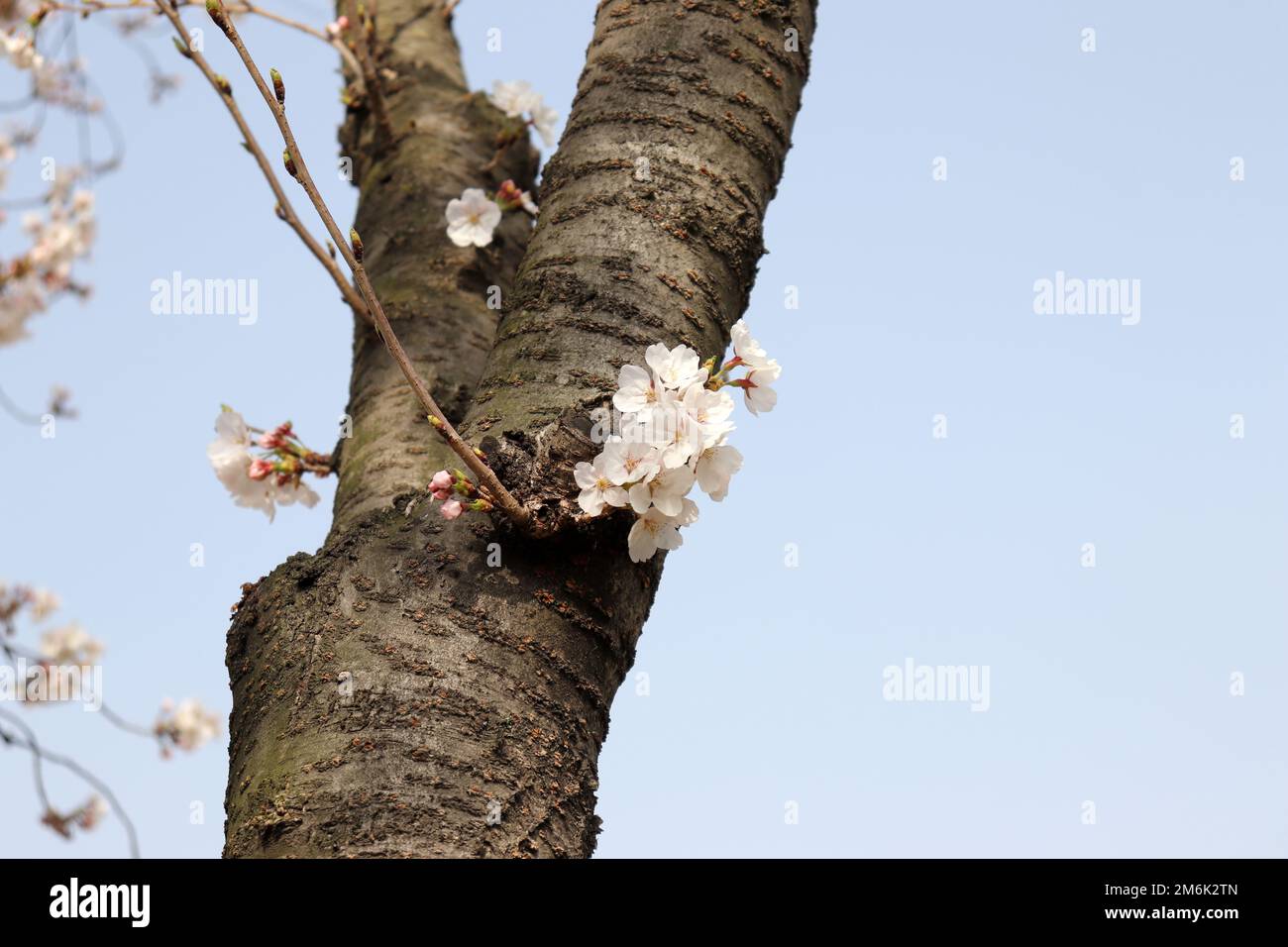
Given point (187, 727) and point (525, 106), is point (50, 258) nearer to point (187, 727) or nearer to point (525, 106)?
point (187, 727)

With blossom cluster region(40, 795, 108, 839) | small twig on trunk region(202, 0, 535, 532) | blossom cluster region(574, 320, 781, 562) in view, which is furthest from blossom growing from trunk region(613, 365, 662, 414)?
blossom cluster region(40, 795, 108, 839)

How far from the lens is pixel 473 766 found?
1443 mm

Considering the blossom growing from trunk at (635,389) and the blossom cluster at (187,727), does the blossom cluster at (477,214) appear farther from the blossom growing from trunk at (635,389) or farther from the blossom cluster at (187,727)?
the blossom cluster at (187,727)

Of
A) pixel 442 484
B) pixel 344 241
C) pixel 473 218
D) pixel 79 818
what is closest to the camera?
pixel 344 241

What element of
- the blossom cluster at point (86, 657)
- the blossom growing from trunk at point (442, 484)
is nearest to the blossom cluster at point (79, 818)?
the blossom cluster at point (86, 657)

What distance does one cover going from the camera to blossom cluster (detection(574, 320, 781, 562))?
5.21ft

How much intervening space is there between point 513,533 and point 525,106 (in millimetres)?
1697

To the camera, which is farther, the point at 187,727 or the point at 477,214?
the point at 187,727

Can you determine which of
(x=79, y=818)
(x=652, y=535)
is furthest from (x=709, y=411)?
(x=79, y=818)

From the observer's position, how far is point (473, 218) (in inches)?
101

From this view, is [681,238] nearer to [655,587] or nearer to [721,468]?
[721,468]

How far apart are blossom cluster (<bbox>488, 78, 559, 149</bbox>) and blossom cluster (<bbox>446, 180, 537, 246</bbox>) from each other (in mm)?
388
